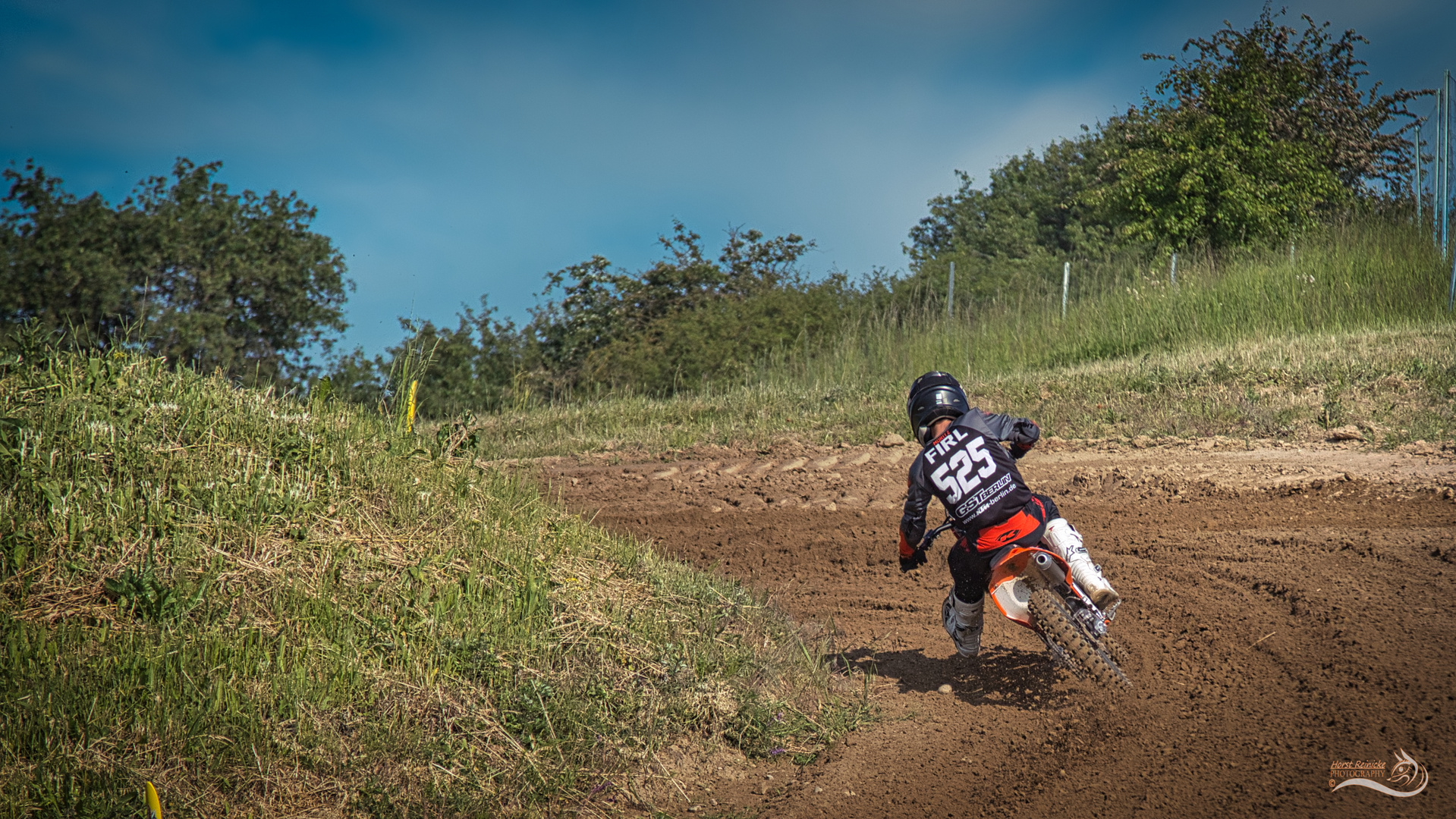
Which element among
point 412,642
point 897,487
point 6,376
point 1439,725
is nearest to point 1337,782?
point 1439,725

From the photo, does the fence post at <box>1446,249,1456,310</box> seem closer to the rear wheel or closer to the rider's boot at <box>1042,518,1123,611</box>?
the rider's boot at <box>1042,518,1123,611</box>

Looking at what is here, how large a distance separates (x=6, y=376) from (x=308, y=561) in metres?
2.26

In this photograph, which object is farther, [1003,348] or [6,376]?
[1003,348]

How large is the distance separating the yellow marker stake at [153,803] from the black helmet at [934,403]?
3.54 m

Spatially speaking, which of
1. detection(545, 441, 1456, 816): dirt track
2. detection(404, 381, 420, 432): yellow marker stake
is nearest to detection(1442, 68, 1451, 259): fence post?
detection(545, 441, 1456, 816): dirt track

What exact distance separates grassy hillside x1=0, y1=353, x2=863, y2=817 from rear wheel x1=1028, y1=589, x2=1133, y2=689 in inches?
40.7

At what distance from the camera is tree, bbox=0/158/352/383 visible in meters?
18.1

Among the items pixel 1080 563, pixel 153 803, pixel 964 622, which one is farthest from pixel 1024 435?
pixel 153 803

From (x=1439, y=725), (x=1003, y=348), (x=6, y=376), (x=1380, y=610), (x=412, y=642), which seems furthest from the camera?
(x=1003, y=348)

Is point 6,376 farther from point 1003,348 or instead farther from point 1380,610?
point 1003,348

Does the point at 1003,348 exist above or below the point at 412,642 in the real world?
above

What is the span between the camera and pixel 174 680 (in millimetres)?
3867

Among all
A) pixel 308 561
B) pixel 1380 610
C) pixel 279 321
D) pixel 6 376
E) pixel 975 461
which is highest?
pixel 279 321

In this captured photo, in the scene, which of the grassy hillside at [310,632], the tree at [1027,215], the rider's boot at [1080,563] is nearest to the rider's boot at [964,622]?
the rider's boot at [1080,563]
